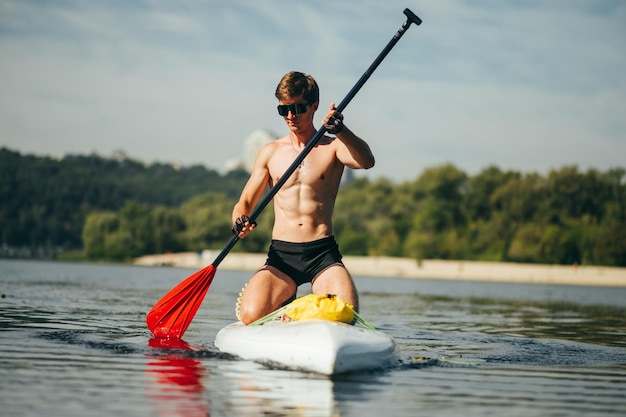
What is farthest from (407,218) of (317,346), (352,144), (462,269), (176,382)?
(176,382)

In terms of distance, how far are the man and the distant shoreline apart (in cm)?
7220

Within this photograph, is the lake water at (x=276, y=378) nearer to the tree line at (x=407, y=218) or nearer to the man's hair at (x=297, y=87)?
the man's hair at (x=297, y=87)

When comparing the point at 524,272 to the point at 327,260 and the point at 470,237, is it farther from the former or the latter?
the point at 327,260

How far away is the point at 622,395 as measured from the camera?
26.4 ft

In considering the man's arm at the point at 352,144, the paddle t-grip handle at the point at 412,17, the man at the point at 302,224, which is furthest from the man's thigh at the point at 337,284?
the paddle t-grip handle at the point at 412,17

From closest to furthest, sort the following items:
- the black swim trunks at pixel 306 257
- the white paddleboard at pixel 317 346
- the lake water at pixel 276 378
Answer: the lake water at pixel 276 378 → the white paddleboard at pixel 317 346 → the black swim trunks at pixel 306 257

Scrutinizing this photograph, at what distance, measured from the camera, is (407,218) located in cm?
10931

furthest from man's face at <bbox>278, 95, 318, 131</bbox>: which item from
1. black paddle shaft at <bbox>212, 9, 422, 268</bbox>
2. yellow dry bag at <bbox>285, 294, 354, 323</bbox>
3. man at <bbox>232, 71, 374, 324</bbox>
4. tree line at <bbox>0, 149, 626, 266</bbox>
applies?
tree line at <bbox>0, 149, 626, 266</bbox>

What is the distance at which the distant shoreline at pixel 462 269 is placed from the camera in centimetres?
8050

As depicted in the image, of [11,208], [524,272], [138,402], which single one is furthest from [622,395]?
[11,208]

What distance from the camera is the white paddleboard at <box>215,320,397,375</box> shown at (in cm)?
829

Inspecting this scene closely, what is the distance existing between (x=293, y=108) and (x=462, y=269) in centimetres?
7946

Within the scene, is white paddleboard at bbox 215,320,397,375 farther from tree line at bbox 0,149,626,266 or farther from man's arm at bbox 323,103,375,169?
tree line at bbox 0,149,626,266

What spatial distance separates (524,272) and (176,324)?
76039mm
